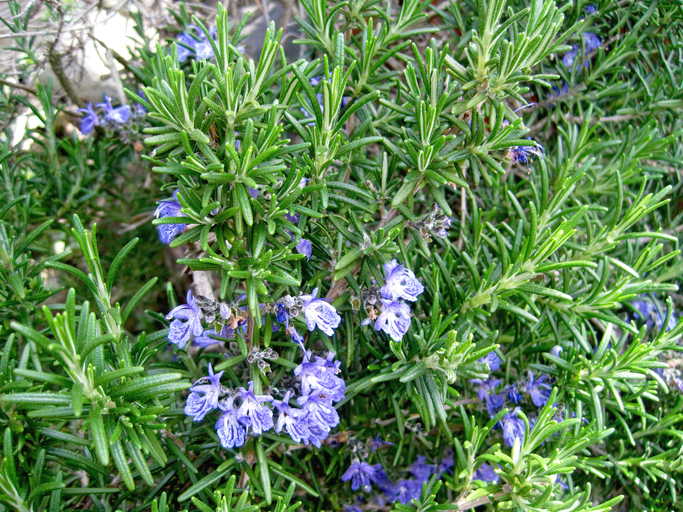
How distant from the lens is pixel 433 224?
53.3 inches

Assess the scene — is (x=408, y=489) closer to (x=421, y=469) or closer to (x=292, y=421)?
(x=421, y=469)

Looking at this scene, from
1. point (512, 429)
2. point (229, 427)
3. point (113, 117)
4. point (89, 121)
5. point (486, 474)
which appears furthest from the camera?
point (89, 121)

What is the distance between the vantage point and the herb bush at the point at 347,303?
3.75 ft

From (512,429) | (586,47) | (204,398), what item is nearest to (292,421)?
(204,398)

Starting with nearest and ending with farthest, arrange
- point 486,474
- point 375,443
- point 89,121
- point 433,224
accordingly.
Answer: point 433,224, point 375,443, point 486,474, point 89,121

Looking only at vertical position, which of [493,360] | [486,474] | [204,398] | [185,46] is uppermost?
[185,46]

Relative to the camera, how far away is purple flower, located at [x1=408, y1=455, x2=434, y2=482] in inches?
69.9

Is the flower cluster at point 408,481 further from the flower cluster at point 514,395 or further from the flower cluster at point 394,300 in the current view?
the flower cluster at point 394,300

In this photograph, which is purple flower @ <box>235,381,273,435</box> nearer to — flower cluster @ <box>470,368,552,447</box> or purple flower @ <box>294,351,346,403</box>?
purple flower @ <box>294,351,346,403</box>

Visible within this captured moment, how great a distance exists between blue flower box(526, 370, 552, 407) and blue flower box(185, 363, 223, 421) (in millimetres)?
967

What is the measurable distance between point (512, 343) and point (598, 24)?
140cm

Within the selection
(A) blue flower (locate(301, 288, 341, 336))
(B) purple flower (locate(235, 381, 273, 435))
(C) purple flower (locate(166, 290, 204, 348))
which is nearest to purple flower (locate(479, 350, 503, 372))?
(A) blue flower (locate(301, 288, 341, 336))

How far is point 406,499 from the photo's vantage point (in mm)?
1775

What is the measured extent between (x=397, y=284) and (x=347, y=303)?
0.19 meters
